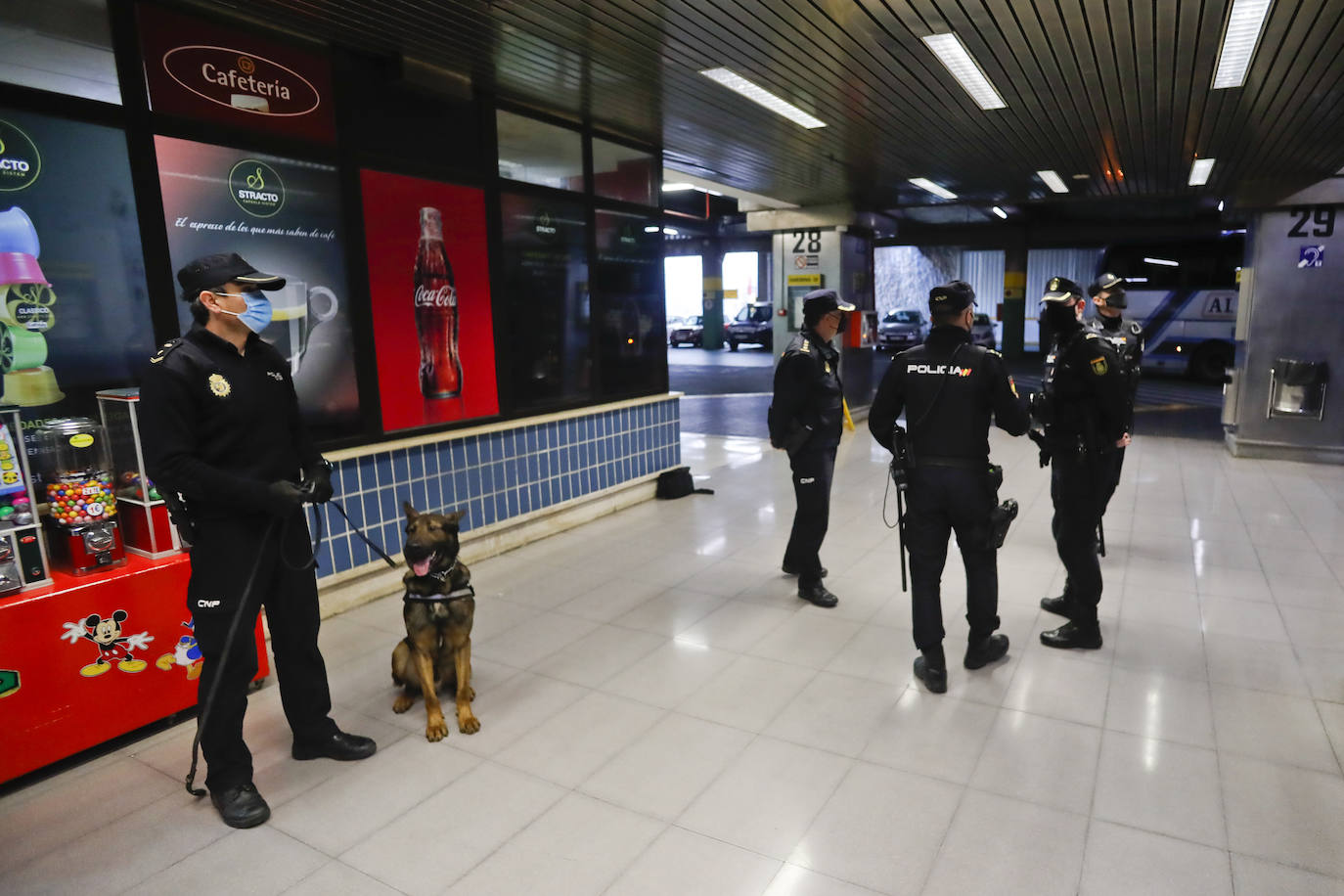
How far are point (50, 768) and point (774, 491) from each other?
16.9 feet

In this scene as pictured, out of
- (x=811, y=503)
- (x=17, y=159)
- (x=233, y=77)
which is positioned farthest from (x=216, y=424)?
(x=811, y=503)

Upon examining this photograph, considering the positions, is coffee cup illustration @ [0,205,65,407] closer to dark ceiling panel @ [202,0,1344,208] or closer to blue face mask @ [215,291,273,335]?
blue face mask @ [215,291,273,335]

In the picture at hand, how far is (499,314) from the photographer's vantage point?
5152mm

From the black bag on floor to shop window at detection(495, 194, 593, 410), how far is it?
3.67 feet

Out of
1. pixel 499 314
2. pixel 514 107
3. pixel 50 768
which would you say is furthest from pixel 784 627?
pixel 514 107

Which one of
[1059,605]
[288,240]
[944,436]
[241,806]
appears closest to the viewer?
[241,806]

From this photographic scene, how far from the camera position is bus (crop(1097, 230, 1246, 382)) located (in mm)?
14625

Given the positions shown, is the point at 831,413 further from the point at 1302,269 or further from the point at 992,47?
the point at 1302,269

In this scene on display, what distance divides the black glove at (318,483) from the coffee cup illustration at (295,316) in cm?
139

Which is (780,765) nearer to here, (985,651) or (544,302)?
(985,651)

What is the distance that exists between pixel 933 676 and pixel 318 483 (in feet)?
8.28

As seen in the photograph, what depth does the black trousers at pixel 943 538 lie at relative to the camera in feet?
10.2

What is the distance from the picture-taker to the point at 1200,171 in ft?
25.1

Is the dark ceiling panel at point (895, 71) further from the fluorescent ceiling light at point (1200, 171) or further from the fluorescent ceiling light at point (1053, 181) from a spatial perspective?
the fluorescent ceiling light at point (1053, 181)
